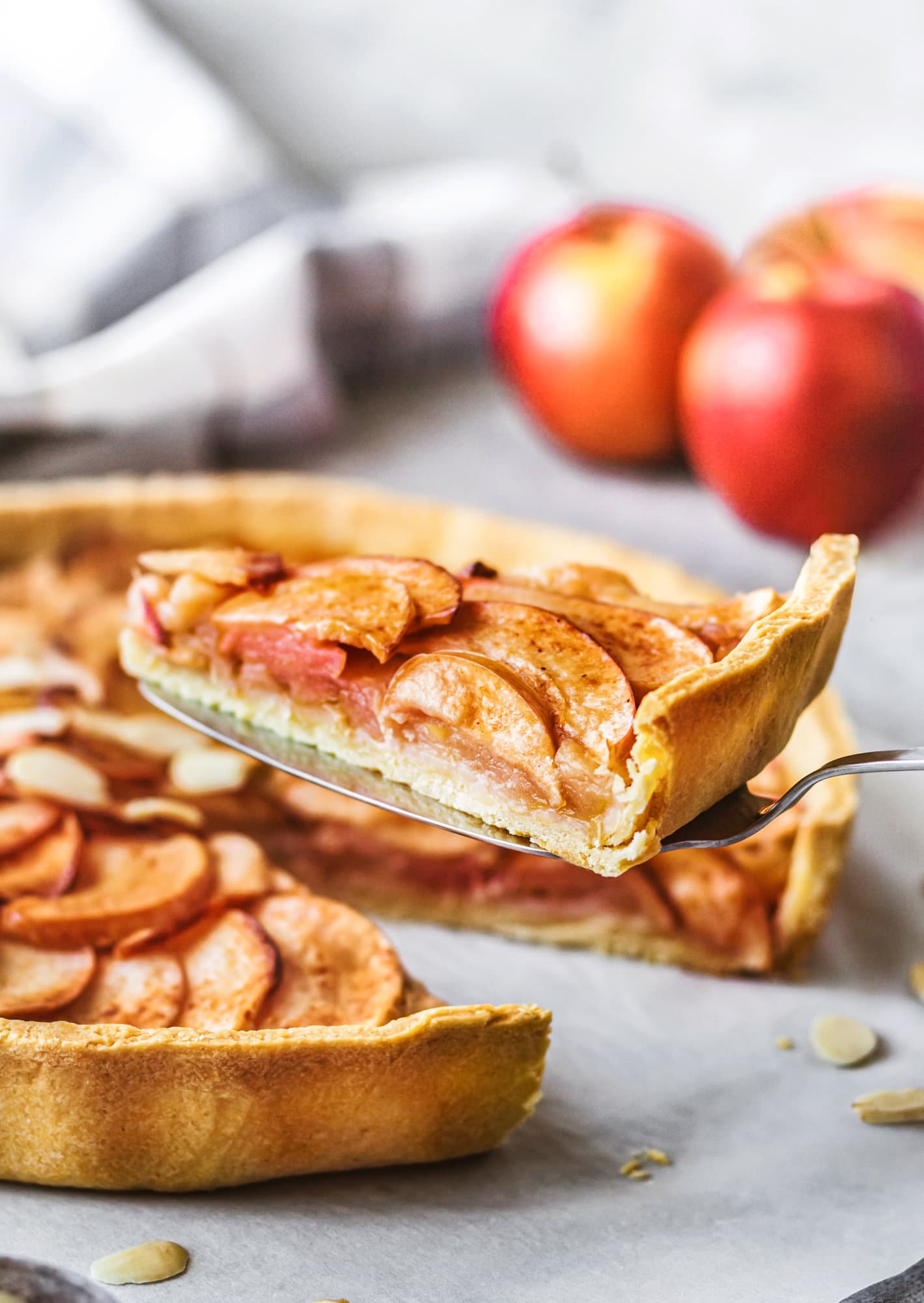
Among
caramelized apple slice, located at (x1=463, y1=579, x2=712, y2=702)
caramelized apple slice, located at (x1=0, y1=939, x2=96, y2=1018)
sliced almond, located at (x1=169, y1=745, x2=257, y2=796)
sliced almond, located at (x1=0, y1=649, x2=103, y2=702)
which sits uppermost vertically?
caramelized apple slice, located at (x1=463, y1=579, x2=712, y2=702)

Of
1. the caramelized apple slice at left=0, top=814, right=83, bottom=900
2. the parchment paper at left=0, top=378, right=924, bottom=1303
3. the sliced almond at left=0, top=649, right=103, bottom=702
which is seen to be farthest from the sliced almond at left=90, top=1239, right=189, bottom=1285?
the sliced almond at left=0, top=649, right=103, bottom=702

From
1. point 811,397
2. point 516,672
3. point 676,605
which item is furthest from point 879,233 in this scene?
point 516,672

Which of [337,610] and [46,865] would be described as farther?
[46,865]

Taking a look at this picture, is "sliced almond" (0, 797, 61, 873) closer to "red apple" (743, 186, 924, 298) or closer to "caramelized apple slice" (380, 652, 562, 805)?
"caramelized apple slice" (380, 652, 562, 805)

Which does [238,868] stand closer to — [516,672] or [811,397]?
[516,672]

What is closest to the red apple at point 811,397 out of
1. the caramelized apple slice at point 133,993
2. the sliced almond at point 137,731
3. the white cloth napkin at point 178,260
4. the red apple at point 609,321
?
the red apple at point 609,321

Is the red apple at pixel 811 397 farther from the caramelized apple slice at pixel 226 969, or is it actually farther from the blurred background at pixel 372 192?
the caramelized apple slice at pixel 226 969
